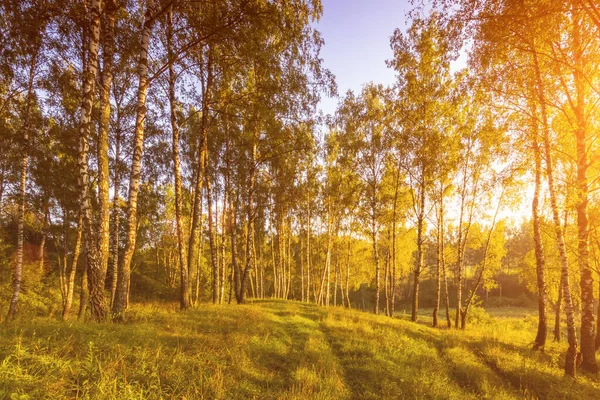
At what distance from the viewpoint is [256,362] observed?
6.53 m

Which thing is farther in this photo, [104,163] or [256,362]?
[104,163]

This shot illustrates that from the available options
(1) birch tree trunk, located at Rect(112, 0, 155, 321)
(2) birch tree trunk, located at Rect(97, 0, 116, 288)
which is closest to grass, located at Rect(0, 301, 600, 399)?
(1) birch tree trunk, located at Rect(112, 0, 155, 321)

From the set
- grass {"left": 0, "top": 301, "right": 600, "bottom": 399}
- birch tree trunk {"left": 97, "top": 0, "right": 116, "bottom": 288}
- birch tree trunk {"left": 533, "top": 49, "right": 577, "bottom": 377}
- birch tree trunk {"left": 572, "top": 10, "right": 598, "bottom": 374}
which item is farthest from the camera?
birch tree trunk {"left": 572, "top": 10, "right": 598, "bottom": 374}

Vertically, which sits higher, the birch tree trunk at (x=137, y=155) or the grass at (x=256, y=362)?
the birch tree trunk at (x=137, y=155)

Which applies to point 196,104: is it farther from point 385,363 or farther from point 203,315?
point 385,363

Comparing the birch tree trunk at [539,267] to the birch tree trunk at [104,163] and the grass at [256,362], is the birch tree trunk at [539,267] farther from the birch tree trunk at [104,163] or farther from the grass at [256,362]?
the birch tree trunk at [104,163]

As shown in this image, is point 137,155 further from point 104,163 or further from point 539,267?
point 539,267

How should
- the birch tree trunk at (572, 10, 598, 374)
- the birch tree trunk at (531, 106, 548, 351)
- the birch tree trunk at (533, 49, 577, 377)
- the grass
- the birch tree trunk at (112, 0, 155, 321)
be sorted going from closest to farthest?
the grass
the birch tree trunk at (112, 0, 155, 321)
the birch tree trunk at (533, 49, 577, 377)
the birch tree trunk at (572, 10, 598, 374)
the birch tree trunk at (531, 106, 548, 351)

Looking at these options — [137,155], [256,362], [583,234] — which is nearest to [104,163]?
[137,155]

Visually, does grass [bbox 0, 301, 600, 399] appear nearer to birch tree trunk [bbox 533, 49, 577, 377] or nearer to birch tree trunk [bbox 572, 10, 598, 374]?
birch tree trunk [bbox 533, 49, 577, 377]

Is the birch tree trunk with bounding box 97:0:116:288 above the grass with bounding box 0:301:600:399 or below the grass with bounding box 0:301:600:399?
above

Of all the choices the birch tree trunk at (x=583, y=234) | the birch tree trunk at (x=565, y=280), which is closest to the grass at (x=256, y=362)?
the birch tree trunk at (x=565, y=280)

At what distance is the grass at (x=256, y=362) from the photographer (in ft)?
13.0

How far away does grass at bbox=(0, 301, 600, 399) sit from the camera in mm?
3973
